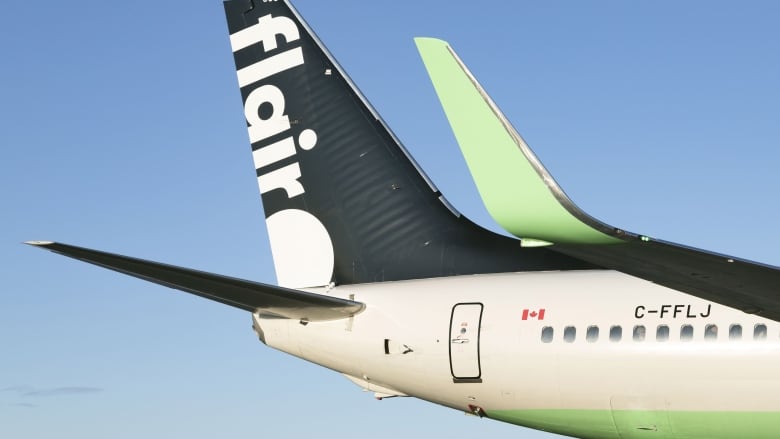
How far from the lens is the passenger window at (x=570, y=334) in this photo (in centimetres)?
1487

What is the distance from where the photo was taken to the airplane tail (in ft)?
57.6

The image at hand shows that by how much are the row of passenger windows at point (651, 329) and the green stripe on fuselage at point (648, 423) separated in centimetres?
94

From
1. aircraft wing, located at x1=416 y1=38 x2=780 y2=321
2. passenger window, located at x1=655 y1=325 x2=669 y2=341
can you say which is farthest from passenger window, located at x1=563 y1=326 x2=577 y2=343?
aircraft wing, located at x1=416 y1=38 x2=780 y2=321

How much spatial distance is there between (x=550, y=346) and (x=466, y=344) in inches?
46.7

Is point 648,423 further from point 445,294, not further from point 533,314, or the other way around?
point 445,294

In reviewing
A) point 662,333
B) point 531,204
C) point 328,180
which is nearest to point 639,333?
point 662,333

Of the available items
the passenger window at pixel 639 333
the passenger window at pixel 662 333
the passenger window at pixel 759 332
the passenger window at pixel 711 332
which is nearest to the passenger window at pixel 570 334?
the passenger window at pixel 639 333

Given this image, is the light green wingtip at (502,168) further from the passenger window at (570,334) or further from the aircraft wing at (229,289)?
the passenger window at (570,334)

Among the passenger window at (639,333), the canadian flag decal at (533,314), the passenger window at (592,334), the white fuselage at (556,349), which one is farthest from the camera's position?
the canadian flag decal at (533,314)

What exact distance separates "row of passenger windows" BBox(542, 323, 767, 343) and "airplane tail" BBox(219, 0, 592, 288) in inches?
76.9

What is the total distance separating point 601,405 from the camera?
14727mm

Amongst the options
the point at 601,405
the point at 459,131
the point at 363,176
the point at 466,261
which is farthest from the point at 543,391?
the point at 459,131

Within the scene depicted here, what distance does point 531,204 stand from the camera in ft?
28.3

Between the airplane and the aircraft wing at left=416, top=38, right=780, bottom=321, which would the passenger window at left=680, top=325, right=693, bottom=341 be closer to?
the airplane
